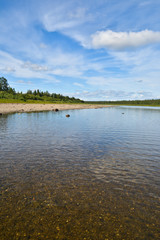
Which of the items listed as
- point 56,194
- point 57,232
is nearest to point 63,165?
point 56,194

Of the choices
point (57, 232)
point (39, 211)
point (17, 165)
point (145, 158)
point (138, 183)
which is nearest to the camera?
point (57, 232)

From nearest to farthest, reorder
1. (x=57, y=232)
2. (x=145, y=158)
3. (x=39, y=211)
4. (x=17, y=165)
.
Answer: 1. (x=57, y=232)
2. (x=39, y=211)
3. (x=17, y=165)
4. (x=145, y=158)

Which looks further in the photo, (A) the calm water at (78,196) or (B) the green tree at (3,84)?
(B) the green tree at (3,84)

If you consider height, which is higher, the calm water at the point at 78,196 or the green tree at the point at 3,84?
the green tree at the point at 3,84

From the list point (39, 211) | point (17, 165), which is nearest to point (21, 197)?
point (39, 211)

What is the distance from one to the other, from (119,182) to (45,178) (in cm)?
462

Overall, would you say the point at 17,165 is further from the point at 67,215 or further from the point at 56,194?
the point at 67,215

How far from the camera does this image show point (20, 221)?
5.94 m

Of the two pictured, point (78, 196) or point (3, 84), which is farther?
point (3, 84)

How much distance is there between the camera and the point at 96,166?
11023mm

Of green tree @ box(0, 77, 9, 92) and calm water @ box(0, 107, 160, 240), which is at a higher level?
green tree @ box(0, 77, 9, 92)

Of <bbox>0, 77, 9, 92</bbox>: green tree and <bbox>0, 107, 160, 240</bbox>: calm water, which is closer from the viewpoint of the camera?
<bbox>0, 107, 160, 240</bbox>: calm water

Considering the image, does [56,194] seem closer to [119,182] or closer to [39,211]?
[39,211]

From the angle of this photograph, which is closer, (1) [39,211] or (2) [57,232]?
(2) [57,232]
